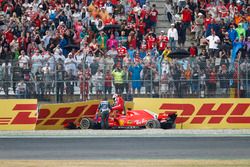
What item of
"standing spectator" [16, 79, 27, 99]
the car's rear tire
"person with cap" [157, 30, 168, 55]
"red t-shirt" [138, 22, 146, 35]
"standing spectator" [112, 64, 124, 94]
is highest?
"red t-shirt" [138, 22, 146, 35]

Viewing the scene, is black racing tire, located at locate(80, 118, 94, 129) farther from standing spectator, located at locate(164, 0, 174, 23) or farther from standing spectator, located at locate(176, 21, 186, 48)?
standing spectator, located at locate(164, 0, 174, 23)

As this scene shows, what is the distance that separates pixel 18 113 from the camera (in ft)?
102

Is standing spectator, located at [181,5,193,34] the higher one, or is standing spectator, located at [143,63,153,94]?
standing spectator, located at [181,5,193,34]

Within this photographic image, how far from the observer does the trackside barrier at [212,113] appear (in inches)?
1243

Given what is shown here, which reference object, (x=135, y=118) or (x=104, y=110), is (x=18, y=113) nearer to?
(x=104, y=110)

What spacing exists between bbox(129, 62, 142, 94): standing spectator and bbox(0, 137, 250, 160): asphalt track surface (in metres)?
3.31

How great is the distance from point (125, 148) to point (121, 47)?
1011cm

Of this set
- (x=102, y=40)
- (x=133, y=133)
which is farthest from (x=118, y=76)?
(x=102, y=40)

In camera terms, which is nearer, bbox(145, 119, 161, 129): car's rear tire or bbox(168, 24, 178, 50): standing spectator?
bbox(145, 119, 161, 129): car's rear tire

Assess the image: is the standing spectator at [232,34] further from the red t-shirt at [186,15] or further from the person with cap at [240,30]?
the red t-shirt at [186,15]

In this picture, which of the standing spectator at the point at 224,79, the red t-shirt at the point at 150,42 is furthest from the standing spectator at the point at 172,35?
the standing spectator at the point at 224,79

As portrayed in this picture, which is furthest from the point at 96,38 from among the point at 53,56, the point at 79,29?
the point at 53,56

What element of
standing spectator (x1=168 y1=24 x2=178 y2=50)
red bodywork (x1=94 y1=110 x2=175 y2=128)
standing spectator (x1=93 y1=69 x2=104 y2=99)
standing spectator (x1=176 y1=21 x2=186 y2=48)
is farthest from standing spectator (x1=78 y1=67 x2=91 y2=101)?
standing spectator (x1=176 y1=21 x2=186 y2=48)

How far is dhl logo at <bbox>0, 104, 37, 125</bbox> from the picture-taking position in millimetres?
31156
